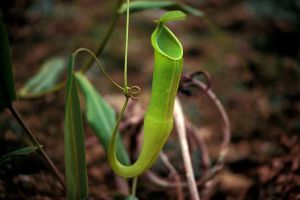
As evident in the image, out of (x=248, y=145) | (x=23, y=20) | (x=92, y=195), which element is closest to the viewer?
(x=92, y=195)

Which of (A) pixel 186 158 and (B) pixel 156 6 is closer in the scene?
(A) pixel 186 158

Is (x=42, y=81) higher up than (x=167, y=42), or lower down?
lower down

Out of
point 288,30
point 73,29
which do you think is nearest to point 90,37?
point 73,29

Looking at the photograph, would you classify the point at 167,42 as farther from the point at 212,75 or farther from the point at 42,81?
the point at 212,75

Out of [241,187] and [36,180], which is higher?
[36,180]

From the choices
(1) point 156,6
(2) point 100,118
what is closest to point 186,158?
(2) point 100,118

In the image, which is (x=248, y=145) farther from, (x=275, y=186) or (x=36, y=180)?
(x=36, y=180)

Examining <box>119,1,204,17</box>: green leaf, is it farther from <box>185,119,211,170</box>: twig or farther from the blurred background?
<box>185,119,211,170</box>: twig
